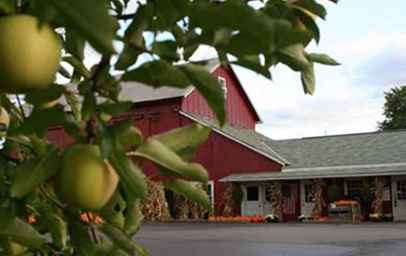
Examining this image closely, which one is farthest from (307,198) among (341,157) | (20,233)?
(20,233)

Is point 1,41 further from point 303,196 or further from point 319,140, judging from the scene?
point 319,140

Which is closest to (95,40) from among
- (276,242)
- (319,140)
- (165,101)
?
(276,242)

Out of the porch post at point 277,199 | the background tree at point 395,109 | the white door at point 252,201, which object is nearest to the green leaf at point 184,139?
the porch post at point 277,199

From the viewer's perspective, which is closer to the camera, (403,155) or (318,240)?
(318,240)

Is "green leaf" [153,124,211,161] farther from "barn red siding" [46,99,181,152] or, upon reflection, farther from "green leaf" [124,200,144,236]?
"barn red siding" [46,99,181,152]

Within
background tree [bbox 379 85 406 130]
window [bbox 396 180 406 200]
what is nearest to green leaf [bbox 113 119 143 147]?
window [bbox 396 180 406 200]

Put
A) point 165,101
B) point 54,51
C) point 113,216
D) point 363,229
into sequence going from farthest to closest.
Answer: point 165,101, point 363,229, point 113,216, point 54,51

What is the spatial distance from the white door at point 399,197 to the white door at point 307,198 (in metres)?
3.61

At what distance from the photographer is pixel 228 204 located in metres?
33.8

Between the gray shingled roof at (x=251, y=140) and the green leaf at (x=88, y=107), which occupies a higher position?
the gray shingled roof at (x=251, y=140)

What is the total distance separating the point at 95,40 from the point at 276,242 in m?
19.4

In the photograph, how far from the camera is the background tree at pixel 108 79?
1.01 m

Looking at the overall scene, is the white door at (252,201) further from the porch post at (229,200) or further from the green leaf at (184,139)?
the green leaf at (184,139)

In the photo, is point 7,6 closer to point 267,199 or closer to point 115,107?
point 115,107
